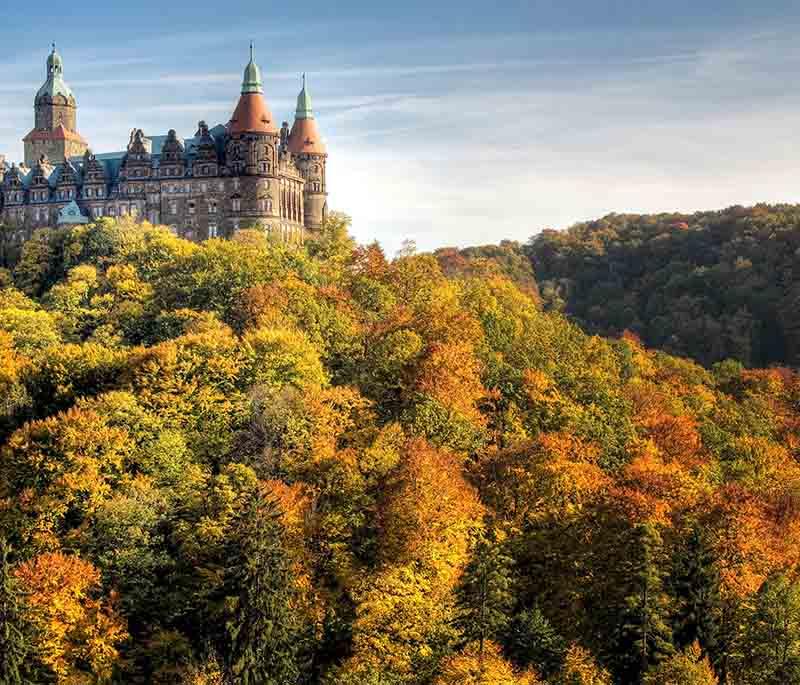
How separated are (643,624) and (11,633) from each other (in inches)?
1177

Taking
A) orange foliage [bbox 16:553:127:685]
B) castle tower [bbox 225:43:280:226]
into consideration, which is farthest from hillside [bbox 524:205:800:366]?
orange foliage [bbox 16:553:127:685]

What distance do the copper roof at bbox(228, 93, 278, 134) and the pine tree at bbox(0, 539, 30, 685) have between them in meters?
50.6

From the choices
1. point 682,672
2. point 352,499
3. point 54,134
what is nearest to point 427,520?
point 352,499

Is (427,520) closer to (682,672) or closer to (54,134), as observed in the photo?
(682,672)

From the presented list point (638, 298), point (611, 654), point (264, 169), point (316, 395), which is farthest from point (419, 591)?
point (638, 298)

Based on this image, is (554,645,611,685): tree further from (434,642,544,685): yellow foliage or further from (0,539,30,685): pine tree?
(0,539,30,685): pine tree

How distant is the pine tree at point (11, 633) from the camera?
53719 mm

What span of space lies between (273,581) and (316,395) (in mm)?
14353

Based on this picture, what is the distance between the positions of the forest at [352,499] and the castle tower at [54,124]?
30413 mm

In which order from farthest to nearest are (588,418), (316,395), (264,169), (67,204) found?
(67,204) → (264,169) → (588,418) → (316,395)

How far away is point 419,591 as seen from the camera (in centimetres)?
5934

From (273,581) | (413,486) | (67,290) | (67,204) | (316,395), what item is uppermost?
(67,204)

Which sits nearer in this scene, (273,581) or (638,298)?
(273,581)

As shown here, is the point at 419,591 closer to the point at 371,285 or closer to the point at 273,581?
the point at 273,581
